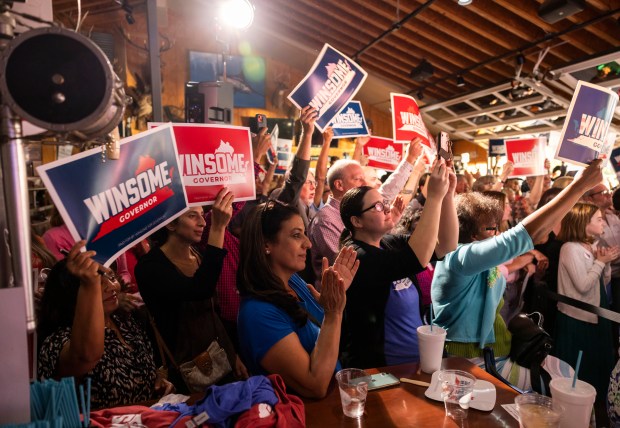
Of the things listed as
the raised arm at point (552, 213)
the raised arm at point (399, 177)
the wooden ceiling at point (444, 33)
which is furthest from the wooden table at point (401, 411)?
the wooden ceiling at point (444, 33)

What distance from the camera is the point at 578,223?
2.99 m

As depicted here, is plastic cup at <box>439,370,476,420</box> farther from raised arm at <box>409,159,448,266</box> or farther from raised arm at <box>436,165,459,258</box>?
raised arm at <box>436,165,459,258</box>

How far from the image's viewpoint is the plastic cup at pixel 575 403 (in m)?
1.22

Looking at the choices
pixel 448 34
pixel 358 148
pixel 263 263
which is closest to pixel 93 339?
pixel 263 263

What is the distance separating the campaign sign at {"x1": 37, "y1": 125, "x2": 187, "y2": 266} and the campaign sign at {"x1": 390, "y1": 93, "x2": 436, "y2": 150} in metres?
2.61

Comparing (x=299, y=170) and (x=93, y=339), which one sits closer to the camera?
(x=93, y=339)

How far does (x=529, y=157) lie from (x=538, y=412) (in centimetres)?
496

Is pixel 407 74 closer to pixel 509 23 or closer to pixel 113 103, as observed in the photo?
pixel 509 23

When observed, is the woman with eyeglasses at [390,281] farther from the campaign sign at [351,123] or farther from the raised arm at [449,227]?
the campaign sign at [351,123]

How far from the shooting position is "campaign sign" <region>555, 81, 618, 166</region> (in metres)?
2.43

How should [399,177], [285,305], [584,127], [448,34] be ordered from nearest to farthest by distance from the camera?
[285,305]
[584,127]
[399,177]
[448,34]

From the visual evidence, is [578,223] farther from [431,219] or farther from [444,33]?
[444,33]

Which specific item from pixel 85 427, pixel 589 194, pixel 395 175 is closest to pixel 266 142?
pixel 395 175

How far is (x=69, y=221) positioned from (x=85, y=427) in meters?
0.73
